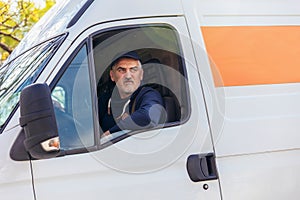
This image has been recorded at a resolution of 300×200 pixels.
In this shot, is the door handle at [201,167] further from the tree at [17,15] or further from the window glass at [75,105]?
the tree at [17,15]

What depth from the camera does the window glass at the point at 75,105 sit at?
8.45ft

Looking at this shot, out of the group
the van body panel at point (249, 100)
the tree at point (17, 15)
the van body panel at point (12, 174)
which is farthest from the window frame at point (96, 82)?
the tree at point (17, 15)

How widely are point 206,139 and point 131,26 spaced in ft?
2.79

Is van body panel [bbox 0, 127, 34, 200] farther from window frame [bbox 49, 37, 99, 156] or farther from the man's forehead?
the man's forehead

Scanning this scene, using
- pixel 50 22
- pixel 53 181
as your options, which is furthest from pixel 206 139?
pixel 50 22

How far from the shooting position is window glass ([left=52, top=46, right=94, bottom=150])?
2.57 meters

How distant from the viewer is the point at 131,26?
2795mm

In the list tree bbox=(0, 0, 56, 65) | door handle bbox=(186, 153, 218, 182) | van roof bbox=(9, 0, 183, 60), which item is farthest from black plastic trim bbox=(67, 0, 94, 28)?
tree bbox=(0, 0, 56, 65)

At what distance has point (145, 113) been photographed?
2770mm

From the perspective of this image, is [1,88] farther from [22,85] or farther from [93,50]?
[93,50]

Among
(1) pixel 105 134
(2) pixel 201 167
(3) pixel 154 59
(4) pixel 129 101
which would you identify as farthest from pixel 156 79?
(2) pixel 201 167

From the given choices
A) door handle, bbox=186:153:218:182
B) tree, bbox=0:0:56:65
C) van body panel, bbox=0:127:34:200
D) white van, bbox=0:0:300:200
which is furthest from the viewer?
tree, bbox=0:0:56:65

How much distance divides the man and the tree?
400cm

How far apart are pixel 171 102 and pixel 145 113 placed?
0.21 meters
